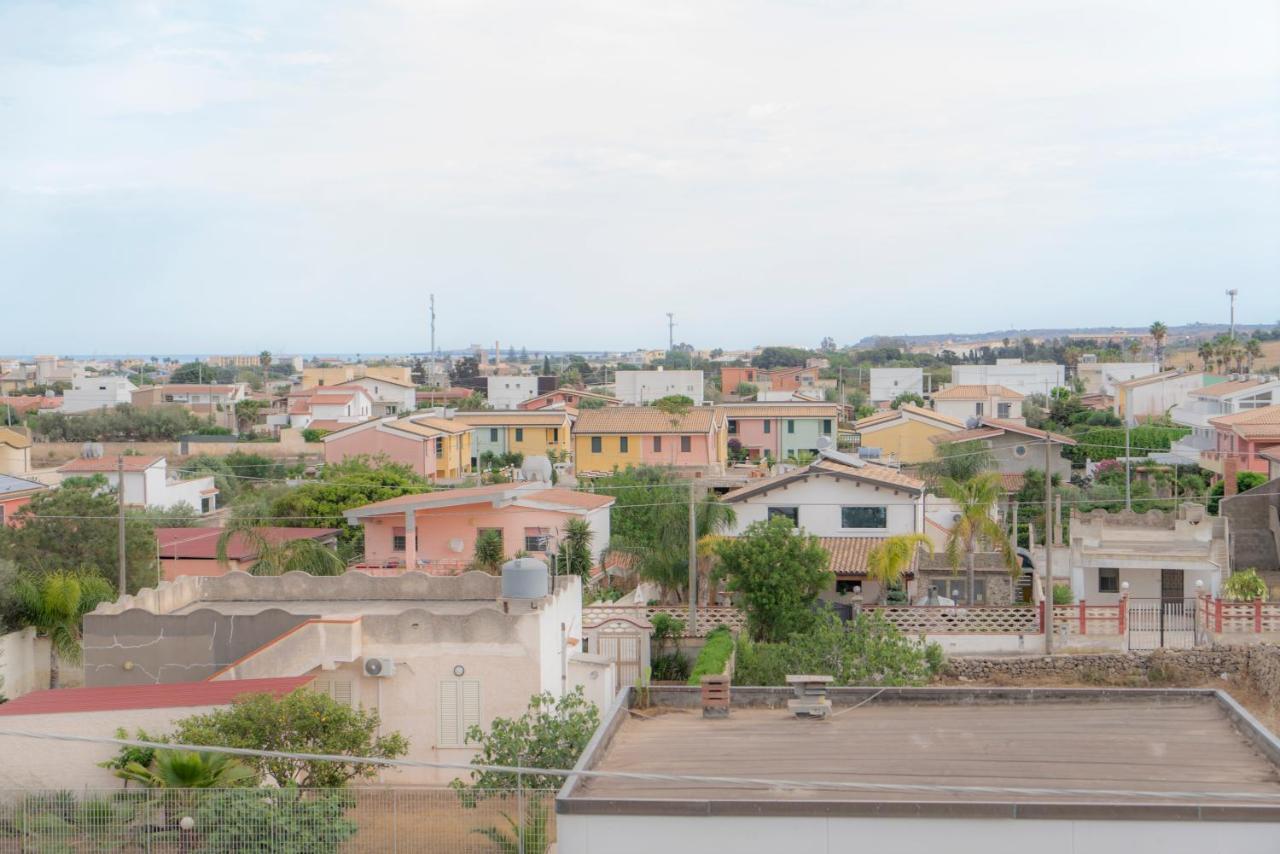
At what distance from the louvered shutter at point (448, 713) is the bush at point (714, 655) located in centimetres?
468

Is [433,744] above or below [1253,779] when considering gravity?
below

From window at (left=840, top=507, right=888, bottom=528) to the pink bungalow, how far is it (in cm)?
693

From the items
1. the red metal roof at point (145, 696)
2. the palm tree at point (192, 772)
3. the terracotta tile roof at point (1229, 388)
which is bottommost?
the palm tree at point (192, 772)

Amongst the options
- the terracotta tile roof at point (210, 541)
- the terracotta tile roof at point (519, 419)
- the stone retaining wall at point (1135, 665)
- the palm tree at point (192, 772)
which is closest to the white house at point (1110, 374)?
the terracotta tile roof at point (519, 419)

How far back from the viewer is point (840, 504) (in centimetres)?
3594

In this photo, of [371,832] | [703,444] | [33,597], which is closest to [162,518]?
[33,597]

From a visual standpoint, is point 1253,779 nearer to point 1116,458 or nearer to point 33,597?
point 33,597

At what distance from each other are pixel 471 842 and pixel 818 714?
3974mm

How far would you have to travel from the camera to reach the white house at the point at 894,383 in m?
121

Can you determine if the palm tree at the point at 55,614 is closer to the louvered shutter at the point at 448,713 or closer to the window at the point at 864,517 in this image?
the louvered shutter at the point at 448,713

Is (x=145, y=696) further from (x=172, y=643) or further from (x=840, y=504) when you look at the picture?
(x=840, y=504)

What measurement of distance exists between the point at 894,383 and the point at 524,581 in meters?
105

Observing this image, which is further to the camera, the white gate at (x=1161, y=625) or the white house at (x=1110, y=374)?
the white house at (x=1110, y=374)

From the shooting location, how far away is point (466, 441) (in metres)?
72.4
